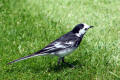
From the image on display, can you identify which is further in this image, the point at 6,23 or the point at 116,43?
the point at 6,23

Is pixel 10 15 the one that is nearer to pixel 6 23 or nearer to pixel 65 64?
pixel 6 23

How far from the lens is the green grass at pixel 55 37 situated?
614 cm

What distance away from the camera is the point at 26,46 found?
775 cm

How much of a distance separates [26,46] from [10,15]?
352 centimetres

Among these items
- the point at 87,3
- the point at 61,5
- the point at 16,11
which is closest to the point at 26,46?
the point at 16,11

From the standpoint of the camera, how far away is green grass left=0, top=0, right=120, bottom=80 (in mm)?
6136

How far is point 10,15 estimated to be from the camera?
35.4 feet

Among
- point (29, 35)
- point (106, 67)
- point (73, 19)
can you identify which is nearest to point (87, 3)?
point (73, 19)

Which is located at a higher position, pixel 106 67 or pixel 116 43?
pixel 116 43

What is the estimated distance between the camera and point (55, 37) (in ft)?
27.2

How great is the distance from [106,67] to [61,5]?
22.5 feet

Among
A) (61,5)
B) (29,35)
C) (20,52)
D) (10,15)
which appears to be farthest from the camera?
(61,5)

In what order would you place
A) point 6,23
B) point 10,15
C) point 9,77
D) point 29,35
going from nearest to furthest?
point 9,77
point 29,35
point 6,23
point 10,15

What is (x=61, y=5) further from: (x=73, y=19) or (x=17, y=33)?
(x=17, y=33)
